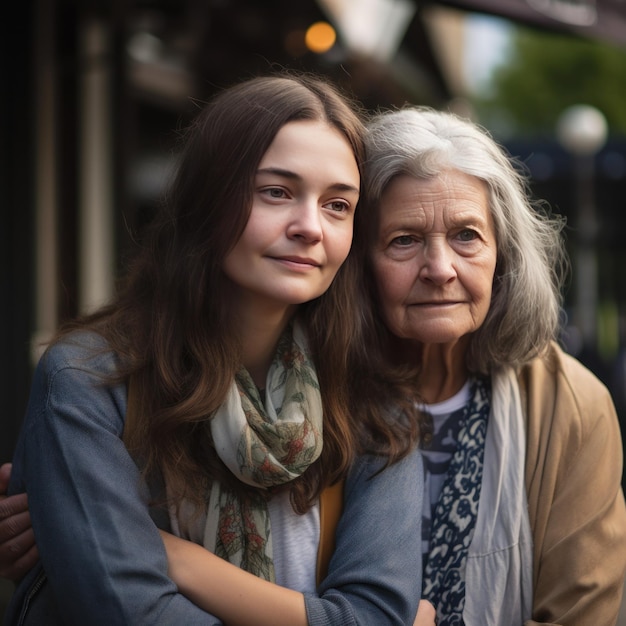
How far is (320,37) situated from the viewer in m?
6.68

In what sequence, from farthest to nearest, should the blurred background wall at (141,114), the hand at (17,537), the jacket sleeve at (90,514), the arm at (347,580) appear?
the blurred background wall at (141,114), the hand at (17,537), the arm at (347,580), the jacket sleeve at (90,514)

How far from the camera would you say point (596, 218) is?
1079 centimetres

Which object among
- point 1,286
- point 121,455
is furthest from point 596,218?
point 121,455

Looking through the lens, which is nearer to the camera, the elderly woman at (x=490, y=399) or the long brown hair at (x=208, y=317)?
the long brown hair at (x=208, y=317)

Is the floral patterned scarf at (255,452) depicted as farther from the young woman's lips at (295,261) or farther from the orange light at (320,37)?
the orange light at (320,37)

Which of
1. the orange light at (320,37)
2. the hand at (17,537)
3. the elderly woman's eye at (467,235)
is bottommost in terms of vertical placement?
the hand at (17,537)

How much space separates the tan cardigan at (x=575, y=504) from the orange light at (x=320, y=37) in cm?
503

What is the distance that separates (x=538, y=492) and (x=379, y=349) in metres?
→ 0.55

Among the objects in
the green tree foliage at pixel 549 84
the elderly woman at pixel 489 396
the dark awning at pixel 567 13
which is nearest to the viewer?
the elderly woman at pixel 489 396

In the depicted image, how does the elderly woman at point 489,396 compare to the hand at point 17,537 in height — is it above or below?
above

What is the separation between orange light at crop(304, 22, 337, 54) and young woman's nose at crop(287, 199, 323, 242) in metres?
5.00

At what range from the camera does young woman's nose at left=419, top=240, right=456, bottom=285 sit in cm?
205

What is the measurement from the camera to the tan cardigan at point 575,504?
1.99 m

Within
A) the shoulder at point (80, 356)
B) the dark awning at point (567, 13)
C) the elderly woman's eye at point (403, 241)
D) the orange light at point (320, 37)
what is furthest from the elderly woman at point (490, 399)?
the orange light at point (320, 37)
